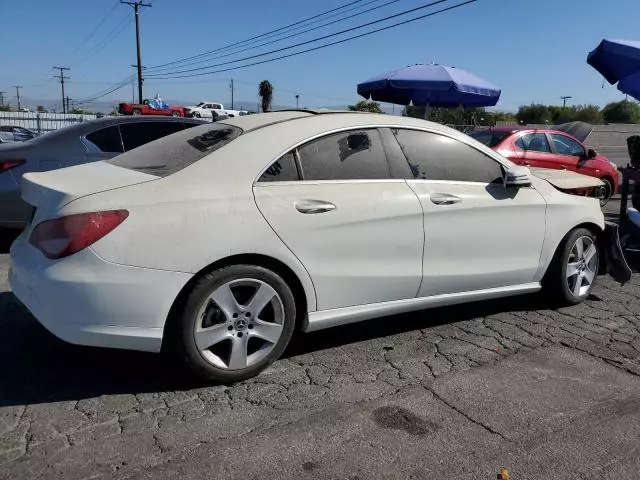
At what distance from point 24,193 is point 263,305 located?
163cm

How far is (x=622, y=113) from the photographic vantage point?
52.9 m

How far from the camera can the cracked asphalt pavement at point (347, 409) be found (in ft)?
8.67

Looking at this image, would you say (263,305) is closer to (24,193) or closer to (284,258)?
(284,258)

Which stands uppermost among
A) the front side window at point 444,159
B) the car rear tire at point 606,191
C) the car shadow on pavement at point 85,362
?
the front side window at point 444,159

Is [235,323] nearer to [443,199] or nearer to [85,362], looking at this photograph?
[85,362]

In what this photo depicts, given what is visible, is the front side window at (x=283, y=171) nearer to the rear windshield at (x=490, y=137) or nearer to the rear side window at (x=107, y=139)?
the rear side window at (x=107, y=139)

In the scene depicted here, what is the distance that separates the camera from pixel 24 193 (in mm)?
3582

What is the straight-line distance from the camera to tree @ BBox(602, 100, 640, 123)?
170 ft

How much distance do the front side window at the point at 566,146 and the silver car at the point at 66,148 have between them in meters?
7.28

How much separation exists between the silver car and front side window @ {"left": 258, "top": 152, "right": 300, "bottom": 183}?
3.15 meters

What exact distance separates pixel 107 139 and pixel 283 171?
3.72m

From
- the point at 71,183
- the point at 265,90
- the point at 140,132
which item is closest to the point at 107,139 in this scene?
the point at 140,132

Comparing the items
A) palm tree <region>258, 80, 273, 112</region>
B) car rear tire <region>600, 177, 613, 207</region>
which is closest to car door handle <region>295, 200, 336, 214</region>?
car rear tire <region>600, 177, 613, 207</region>

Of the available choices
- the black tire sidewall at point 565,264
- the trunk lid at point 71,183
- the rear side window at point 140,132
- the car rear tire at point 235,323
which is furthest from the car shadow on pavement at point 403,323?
the rear side window at point 140,132
